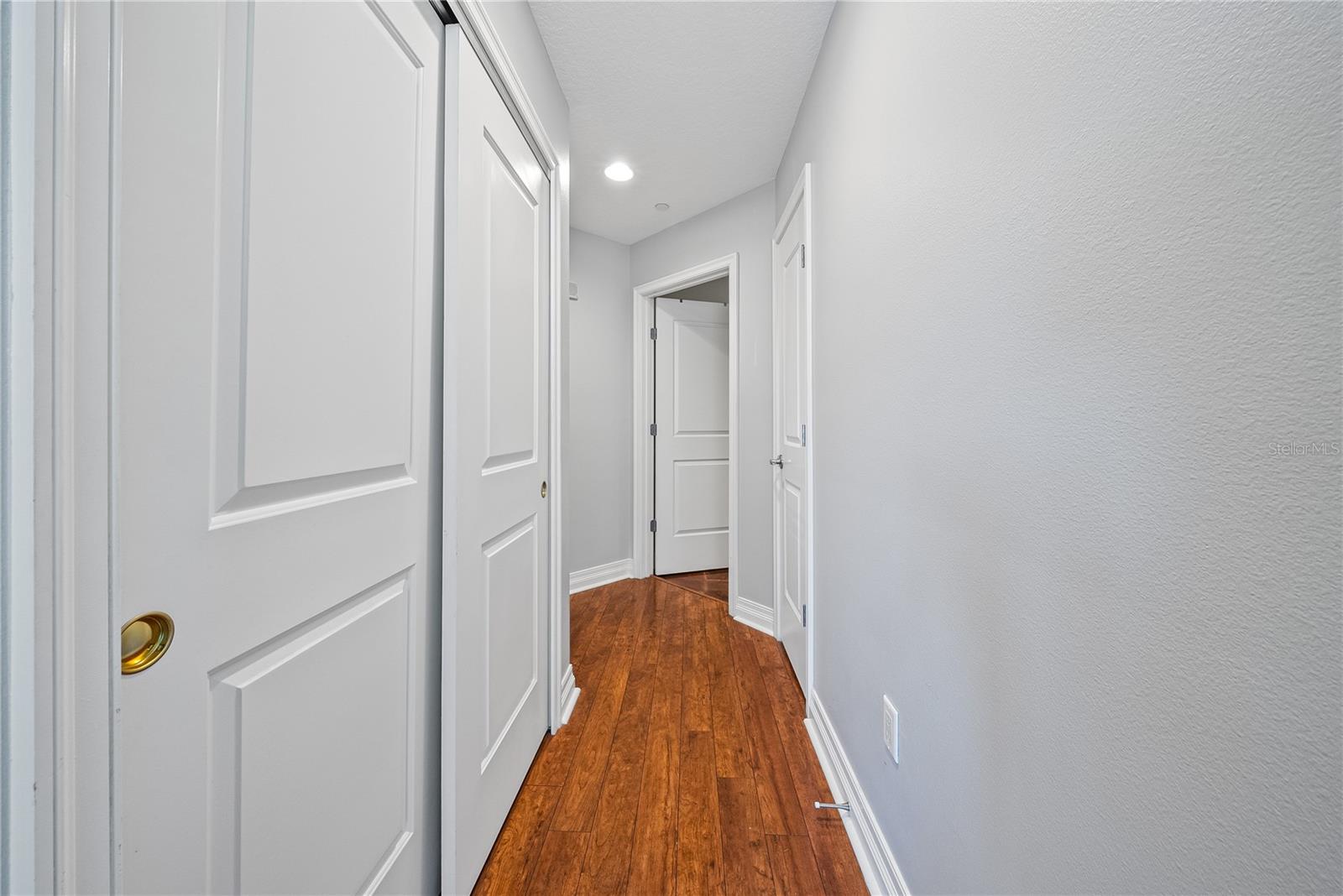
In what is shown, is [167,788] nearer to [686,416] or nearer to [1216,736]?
[1216,736]

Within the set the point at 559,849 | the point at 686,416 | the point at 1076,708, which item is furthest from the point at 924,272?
the point at 686,416

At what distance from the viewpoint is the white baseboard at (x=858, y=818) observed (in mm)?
1140

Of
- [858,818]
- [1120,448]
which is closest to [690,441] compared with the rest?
[858,818]

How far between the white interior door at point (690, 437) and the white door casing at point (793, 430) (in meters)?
1.16

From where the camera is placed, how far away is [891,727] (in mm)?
1168

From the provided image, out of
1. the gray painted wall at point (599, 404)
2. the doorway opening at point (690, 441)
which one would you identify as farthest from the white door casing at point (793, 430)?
the gray painted wall at point (599, 404)

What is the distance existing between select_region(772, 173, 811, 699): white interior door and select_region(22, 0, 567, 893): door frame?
71.8 inches

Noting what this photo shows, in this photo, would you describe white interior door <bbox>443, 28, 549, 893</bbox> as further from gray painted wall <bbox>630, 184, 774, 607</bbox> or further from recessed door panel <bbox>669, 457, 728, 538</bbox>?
recessed door panel <bbox>669, 457, 728, 538</bbox>

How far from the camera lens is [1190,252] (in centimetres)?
47

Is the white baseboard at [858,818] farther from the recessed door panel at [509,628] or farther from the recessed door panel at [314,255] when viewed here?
the recessed door panel at [314,255]

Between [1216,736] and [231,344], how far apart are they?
1.13 m

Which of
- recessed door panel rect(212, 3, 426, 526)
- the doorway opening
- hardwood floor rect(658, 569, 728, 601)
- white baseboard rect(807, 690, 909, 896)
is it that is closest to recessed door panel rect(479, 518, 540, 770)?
recessed door panel rect(212, 3, 426, 526)

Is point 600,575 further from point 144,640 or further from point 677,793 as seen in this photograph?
point 144,640

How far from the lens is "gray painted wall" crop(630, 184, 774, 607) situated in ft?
9.18
